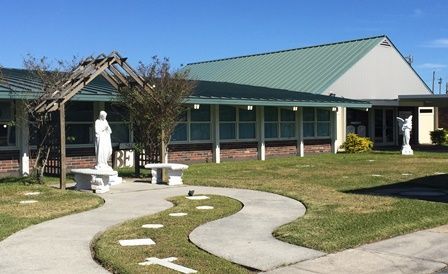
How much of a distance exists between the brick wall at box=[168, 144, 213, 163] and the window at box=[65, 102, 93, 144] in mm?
3308

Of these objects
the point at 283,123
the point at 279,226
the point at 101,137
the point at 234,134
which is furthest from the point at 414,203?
the point at 283,123

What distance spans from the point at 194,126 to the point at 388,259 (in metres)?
16.2

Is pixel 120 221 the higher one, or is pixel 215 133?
pixel 215 133

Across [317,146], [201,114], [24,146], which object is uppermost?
[201,114]

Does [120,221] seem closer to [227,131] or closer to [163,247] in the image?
[163,247]

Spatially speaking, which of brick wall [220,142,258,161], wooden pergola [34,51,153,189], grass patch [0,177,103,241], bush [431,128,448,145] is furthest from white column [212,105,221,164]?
bush [431,128,448,145]

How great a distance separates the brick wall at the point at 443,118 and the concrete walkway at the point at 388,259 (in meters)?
36.6

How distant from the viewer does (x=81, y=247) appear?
23.3 ft

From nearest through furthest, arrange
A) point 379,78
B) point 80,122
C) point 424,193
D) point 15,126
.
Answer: point 424,193, point 15,126, point 80,122, point 379,78

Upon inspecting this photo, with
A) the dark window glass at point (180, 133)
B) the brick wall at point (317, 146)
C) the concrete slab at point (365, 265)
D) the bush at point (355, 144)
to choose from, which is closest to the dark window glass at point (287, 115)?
the brick wall at point (317, 146)

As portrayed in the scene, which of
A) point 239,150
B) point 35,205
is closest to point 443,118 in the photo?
point 239,150

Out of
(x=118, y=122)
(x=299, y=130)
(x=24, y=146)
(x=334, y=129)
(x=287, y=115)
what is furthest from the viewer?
(x=334, y=129)

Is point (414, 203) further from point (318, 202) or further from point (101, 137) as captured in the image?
point (101, 137)

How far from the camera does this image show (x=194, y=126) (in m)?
22.4
